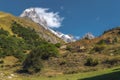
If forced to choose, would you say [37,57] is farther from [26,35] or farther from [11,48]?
[26,35]

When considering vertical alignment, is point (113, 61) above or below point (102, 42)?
below

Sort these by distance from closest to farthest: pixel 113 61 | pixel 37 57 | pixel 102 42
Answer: pixel 113 61 → pixel 37 57 → pixel 102 42

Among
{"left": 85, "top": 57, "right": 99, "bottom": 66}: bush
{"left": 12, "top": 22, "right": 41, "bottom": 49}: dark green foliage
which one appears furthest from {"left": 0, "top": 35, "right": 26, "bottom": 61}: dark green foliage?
{"left": 85, "top": 57, "right": 99, "bottom": 66}: bush

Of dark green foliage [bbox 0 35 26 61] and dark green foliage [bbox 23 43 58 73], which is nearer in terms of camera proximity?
dark green foliage [bbox 23 43 58 73]

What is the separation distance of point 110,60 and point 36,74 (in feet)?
44.5

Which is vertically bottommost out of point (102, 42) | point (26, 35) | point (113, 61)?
point (113, 61)

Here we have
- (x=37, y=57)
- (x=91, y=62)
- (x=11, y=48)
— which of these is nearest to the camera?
(x=91, y=62)

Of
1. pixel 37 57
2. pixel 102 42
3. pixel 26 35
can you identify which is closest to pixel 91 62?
pixel 37 57

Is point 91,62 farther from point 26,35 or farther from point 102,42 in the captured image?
point 26,35

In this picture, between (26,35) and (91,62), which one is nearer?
(91,62)

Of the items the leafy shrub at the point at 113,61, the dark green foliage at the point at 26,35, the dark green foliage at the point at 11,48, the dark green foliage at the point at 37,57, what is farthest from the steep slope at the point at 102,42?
the dark green foliage at the point at 26,35

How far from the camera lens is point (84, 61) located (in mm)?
66312

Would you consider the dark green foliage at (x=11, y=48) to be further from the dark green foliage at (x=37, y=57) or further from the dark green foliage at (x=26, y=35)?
the dark green foliage at (x=37, y=57)

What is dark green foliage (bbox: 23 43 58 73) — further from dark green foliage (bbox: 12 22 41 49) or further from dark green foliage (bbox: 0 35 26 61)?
dark green foliage (bbox: 12 22 41 49)
